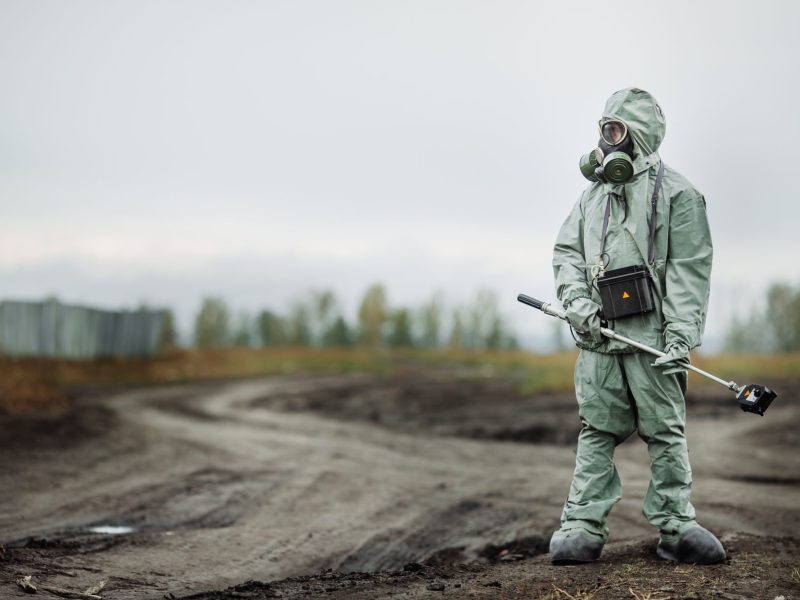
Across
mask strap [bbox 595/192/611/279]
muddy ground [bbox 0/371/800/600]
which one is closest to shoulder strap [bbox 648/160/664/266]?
mask strap [bbox 595/192/611/279]

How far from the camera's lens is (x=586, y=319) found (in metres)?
4.82

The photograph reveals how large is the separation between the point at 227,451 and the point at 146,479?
209 centimetres

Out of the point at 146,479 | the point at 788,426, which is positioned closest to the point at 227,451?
the point at 146,479

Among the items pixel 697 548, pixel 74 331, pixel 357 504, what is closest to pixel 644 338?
pixel 697 548

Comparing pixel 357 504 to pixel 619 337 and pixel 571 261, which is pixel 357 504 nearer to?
pixel 571 261

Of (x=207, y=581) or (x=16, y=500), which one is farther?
(x=16, y=500)

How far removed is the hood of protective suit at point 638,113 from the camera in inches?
195

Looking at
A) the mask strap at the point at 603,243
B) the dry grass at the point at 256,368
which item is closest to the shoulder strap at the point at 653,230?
the mask strap at the point at 603,243

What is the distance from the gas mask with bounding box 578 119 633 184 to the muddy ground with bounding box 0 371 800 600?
7.19ft

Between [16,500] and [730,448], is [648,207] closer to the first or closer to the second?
[16,500]

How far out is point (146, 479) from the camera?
26.8ft

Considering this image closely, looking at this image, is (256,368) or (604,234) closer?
(604,234)

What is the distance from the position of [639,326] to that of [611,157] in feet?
3.22

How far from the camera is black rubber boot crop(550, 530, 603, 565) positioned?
4.71 meters
